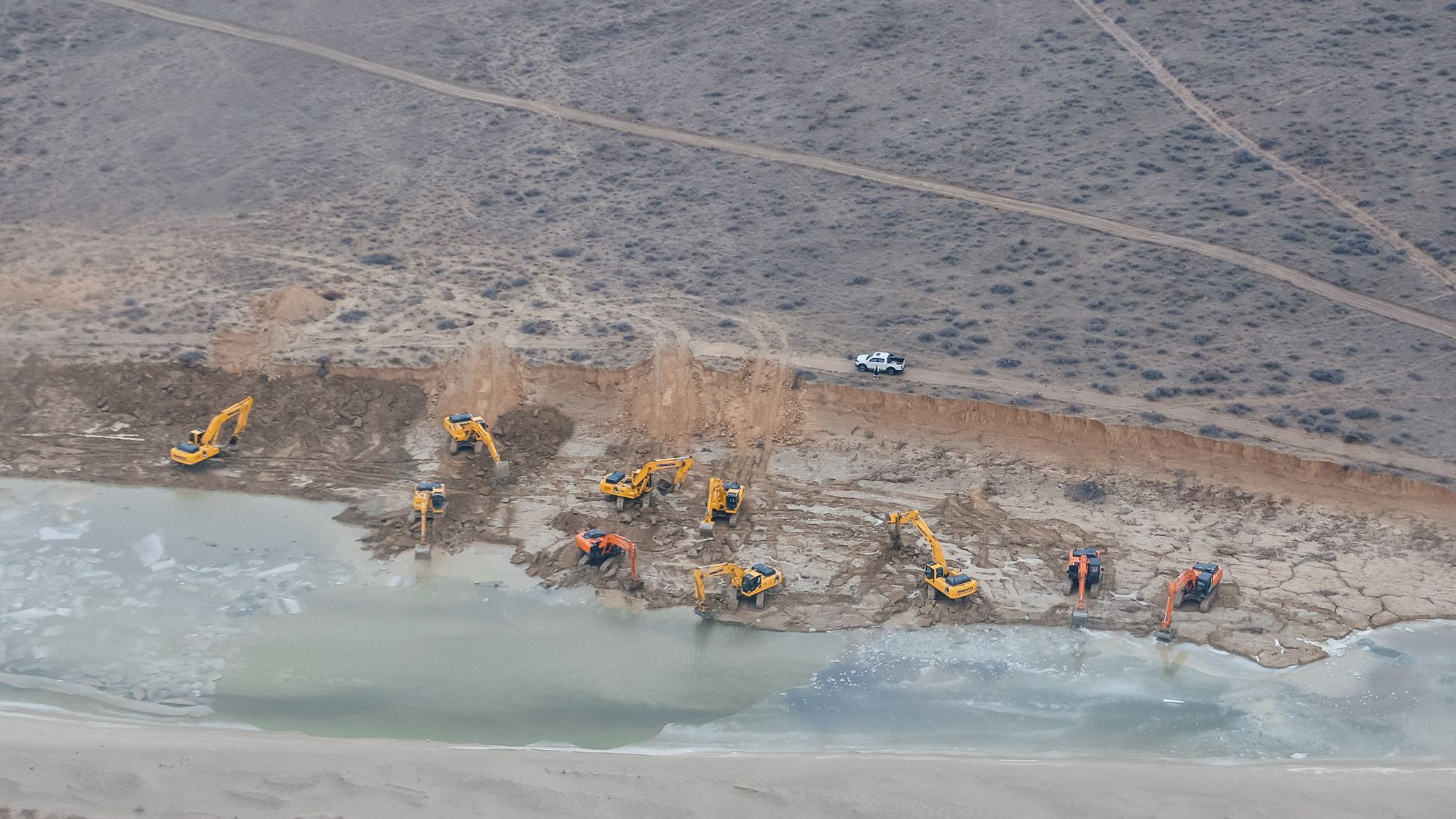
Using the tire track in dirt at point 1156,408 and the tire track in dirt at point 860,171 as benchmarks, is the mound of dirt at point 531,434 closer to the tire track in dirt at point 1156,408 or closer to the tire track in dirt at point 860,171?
the tire track in dirt at point 1156,408

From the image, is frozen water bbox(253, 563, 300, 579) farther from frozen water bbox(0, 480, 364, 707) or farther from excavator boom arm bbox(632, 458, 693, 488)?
excavator boom arm bbox(632, 458, 693, 488)

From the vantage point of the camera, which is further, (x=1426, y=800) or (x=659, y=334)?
(x=659, y=334)

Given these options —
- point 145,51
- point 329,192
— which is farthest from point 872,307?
point 145,51

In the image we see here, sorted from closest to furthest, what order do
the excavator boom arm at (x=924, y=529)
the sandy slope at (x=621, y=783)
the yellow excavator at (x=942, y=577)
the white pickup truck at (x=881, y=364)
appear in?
the sandy slope at (x=621, y=783)
the yellow excavator at (x=942, y=577)
the excavator boom arm at (x=924, y=529)
the white pickup truck at (x=881, y=364)

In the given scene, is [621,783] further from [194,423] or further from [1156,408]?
[194,423]

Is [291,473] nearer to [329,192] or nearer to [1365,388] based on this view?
[329,192]

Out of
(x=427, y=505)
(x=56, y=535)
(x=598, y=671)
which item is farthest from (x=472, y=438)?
(x=56, y=535)

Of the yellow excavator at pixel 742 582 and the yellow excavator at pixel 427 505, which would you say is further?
the yellow excavator at pixel 427 505

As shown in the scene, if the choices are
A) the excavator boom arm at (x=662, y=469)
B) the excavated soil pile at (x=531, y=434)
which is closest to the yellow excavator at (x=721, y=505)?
the excavator boom arm at (x=662, y=469)
